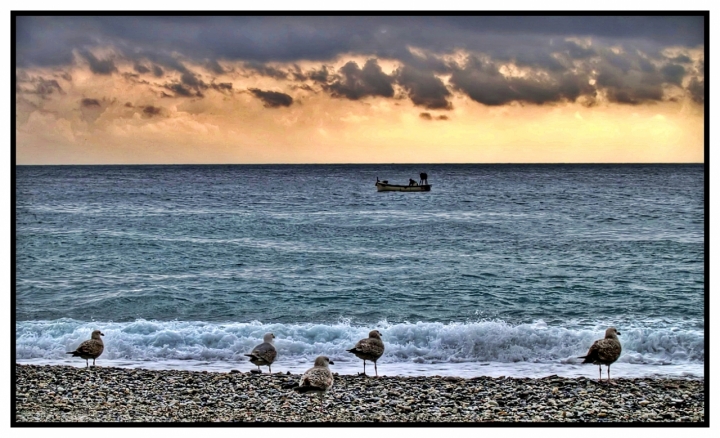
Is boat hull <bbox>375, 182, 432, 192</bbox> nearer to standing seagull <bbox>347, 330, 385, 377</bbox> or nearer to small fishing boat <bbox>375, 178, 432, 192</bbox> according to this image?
small fishing boat <bbox>375, 178, 432, 192</bbox>

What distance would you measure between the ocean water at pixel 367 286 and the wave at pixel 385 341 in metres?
0.04

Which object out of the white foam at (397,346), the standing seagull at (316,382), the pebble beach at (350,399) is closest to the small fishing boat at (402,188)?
the white foam at (397,346)

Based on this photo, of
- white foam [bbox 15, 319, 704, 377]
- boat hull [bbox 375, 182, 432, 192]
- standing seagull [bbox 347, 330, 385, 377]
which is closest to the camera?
standing seagull [bbox 347, 330, 385, 377]

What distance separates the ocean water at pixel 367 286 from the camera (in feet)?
39.6

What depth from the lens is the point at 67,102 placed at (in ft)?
53.6

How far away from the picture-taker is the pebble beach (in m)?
8.31

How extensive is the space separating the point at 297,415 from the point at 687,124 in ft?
29.1

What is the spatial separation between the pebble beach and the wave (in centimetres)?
172

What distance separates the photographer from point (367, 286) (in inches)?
718

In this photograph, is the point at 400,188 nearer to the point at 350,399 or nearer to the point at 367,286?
the point at 367,286

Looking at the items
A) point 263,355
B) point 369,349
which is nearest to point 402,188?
point 369,349

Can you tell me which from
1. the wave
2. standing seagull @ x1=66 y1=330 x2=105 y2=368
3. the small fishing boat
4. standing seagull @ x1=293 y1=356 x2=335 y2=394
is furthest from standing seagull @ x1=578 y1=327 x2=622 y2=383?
the small fishing boat

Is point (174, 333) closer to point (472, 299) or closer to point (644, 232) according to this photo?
point (472, 299)

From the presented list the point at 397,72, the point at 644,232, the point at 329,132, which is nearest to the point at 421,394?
the point at 397,72
